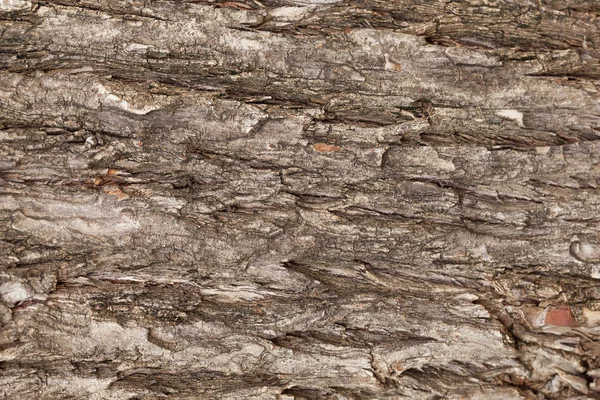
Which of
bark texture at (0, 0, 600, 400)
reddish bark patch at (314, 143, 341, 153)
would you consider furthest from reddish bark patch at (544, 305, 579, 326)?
reddish bark patch at (314, 143, 341, 153)

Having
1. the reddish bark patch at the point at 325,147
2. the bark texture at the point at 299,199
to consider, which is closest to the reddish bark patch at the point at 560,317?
the bark texture at the point at 299,199

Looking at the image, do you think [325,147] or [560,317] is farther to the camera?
[560,317]

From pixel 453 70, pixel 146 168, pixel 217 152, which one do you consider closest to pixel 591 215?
pixel 453 70

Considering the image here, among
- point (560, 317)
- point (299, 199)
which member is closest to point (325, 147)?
point (299, 199)

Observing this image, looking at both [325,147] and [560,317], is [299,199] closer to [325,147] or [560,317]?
[325,147]

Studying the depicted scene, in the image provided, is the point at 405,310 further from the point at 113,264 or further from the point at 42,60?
the point at 42,60

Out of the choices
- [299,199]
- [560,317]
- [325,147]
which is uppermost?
[325,147]
